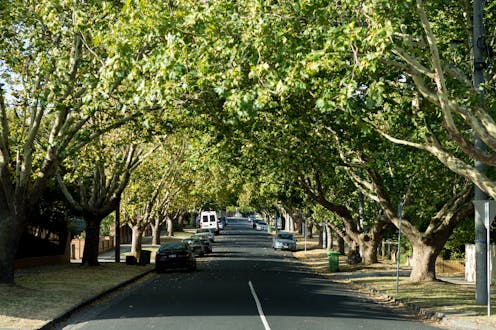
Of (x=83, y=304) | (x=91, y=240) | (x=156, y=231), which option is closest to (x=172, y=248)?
(x=91, y=240)

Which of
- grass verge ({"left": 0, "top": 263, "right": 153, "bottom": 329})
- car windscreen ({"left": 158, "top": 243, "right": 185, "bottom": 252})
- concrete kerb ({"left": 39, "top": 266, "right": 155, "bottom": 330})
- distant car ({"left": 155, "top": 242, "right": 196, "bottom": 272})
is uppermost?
car windscreen ({"left": 158, "top": 243, "right": 185, "bottom": 252})

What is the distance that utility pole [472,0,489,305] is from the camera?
17656 millimetres

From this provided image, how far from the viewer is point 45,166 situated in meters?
21.3

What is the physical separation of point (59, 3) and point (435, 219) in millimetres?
15264

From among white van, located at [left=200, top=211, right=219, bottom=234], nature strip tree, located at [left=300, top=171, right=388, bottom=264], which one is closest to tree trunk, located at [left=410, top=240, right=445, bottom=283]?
nature strip tree, located at [left=300, top=171, right=388, bottom=264]

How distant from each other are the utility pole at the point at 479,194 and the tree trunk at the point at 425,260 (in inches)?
303

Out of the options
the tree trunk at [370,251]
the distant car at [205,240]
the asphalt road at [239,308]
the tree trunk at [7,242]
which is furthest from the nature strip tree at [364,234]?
the tree trunk at [7,242]

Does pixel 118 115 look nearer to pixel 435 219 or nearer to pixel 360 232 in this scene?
pixel 435 219

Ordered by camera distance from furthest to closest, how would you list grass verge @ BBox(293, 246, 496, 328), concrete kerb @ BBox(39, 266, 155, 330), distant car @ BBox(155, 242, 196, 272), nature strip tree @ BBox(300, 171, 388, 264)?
nature strip tree @ BBox(300, 171, 388, 264)
distant car @ BBox(155, 242, 196, 272)
grass verge @ BBox(293, 246, 496, 328)
concrete kerb @ BBox(39, 266, 155, 330)

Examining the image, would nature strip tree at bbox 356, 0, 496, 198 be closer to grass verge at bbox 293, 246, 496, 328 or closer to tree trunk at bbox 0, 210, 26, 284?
grass verge at bbox 293, 246, 496, 328

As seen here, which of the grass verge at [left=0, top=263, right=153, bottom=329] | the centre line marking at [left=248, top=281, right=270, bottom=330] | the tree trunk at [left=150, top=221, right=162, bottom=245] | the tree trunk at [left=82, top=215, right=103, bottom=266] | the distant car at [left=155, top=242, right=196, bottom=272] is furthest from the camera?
the tree trunk at [left=150, top=221, right=162, bottom=245]

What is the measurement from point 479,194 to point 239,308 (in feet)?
22.6

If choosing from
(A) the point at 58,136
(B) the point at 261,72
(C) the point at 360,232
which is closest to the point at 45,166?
(A) the point at 58,136

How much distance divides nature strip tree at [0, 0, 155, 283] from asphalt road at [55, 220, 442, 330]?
3.73 meters
